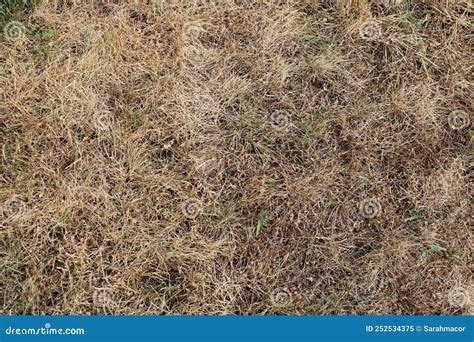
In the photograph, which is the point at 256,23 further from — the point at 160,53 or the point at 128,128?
the point at 128,128

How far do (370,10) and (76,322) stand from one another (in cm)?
206

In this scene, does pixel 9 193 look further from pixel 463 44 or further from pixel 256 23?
pixel 463 44

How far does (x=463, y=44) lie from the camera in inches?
119

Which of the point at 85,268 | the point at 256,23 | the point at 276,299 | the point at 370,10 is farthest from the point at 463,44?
the point at 85,268

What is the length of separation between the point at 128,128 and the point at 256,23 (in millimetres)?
828

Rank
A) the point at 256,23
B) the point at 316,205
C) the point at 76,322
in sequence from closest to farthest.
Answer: the point at 76,322
the point at 316,205
the point at 256,23

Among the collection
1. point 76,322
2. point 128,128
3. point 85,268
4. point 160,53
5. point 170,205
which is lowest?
point 76,322

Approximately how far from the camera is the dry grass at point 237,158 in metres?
2.67

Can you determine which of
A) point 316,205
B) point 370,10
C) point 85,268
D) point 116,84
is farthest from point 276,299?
point 370,10

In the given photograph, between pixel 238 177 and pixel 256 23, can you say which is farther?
pixel 256 23

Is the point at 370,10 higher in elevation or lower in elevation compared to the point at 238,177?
higher

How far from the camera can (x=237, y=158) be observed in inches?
110

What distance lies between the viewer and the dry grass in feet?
8.75

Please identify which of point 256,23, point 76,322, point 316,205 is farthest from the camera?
point 256,23
